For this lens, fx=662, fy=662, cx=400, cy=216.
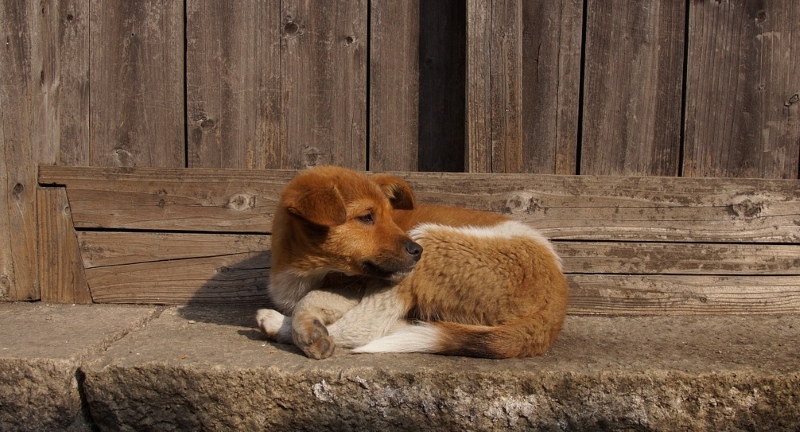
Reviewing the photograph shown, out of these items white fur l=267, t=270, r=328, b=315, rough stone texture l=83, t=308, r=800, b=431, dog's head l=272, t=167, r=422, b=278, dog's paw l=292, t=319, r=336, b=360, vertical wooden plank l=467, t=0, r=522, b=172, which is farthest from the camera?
vertical wooden plank l=467, t=0, r=522, b=172

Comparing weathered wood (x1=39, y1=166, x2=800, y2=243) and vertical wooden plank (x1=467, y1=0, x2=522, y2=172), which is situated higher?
vertical wooden plank (x1=467, y1=0, x2=522, y2=172)

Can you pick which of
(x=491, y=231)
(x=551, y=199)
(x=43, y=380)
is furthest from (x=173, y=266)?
(x=551, y=199)

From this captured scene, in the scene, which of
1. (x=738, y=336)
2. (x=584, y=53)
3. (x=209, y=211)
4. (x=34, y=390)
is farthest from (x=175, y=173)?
(x=738, y=336)

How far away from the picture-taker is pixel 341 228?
11.6 ft

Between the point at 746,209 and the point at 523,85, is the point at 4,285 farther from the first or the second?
the point at 746,209

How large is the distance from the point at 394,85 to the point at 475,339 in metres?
1.85

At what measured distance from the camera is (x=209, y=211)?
14.0 ft

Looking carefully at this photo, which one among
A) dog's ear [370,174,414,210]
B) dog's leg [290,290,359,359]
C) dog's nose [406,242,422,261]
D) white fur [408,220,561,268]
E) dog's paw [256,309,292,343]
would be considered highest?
dog's ear [370,174,414,210]

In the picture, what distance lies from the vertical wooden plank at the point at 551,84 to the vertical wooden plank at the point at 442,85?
0.40 m

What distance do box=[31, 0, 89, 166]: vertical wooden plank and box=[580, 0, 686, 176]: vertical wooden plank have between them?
10.6 ft

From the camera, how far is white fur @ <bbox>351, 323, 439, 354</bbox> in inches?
128

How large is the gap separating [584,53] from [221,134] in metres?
2.39

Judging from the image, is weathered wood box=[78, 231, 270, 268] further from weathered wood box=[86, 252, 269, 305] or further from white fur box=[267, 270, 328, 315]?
white fur box=[267, 270, 328, 315]

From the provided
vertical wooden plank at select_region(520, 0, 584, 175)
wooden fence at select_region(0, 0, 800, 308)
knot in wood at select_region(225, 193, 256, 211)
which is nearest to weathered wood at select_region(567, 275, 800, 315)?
wooden fence at select_region(0, 0, 800, 308)
